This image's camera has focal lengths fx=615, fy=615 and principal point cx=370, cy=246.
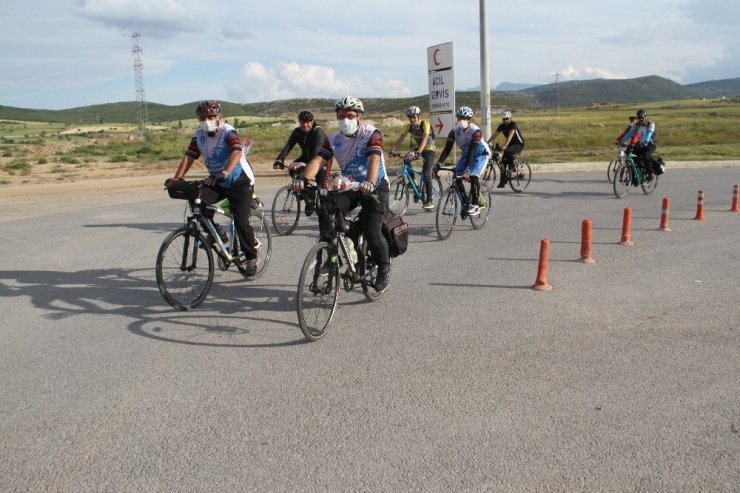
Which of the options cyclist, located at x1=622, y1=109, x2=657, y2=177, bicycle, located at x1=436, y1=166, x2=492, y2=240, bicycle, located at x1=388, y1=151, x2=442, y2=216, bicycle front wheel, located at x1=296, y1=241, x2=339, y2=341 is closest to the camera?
bicycle front wheel, located at x1=296, y1=241, x2=339, y2=341

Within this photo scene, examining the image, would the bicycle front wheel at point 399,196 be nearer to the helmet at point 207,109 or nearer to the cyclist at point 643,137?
the cyclist at point 643,137

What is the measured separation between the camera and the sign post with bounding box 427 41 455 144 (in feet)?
59.9

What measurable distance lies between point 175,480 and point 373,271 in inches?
137

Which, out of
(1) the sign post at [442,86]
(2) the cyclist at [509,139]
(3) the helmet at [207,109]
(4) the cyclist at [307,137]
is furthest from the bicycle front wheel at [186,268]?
(1) the sign post at [442,86]

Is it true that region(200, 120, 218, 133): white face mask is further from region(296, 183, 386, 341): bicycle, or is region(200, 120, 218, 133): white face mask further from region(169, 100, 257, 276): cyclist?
region(296, 183, 386, 341): bicycle

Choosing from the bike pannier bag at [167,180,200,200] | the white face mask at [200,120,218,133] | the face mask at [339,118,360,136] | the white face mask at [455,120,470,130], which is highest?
the white face mask at [455,120,470,130]

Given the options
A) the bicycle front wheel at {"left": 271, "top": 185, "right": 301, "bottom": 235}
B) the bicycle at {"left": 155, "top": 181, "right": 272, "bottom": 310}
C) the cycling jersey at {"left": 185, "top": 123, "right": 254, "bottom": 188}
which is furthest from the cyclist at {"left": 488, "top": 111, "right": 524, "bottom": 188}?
the bicycle at {"left": 155, "top": 181, "right": 272, "bottom": 310}

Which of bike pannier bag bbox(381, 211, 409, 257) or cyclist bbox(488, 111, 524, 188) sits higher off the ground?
cyclist bbox(488, 111, 524, 188)

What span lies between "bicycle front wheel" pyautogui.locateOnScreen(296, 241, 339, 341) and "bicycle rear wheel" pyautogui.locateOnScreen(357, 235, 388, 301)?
53 cm

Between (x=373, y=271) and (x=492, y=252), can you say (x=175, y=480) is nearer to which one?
(x=373, y=271)

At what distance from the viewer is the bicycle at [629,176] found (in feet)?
48.5

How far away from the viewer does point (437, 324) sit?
6.08 m

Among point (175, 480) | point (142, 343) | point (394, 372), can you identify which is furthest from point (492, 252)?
point (175, 480)

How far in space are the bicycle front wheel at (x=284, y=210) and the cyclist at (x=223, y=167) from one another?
142 inches
